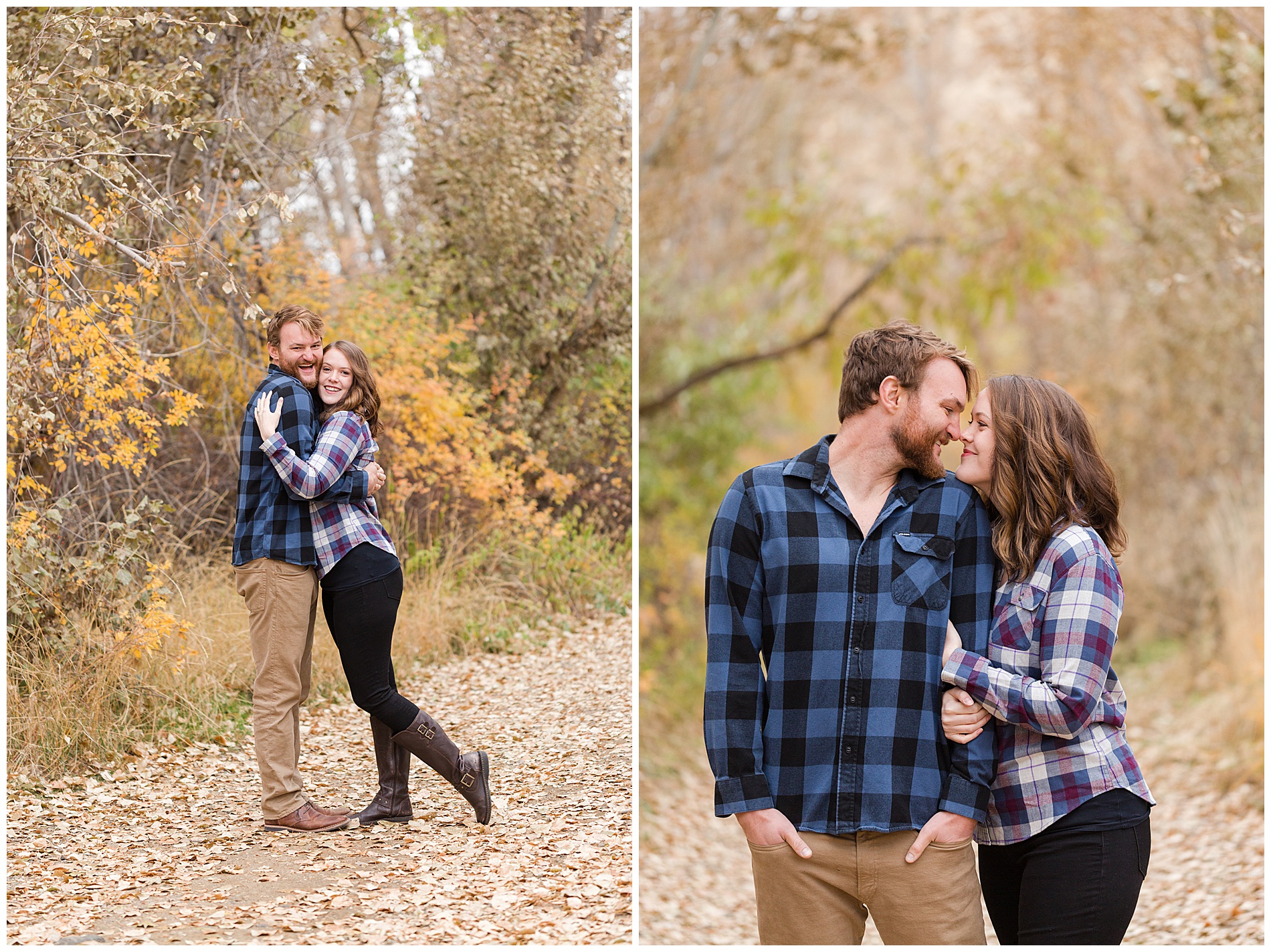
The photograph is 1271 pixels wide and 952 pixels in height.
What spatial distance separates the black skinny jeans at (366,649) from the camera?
3.10 m

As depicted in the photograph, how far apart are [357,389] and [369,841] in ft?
4.42

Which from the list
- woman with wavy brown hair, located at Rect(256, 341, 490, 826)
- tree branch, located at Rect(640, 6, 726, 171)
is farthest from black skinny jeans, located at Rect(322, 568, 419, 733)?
tree branch, located at Rect(640, 6, 726, 171)

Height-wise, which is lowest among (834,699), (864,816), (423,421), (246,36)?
(864,816)

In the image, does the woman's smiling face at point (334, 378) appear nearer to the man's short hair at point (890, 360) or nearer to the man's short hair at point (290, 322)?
the man's short hair at point (290, 322)

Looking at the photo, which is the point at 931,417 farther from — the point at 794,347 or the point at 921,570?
the point at 794,347

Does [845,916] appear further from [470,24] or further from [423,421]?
[470,24]

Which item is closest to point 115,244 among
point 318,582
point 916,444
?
point 318,582

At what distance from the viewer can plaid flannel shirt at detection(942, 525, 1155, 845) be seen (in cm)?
202

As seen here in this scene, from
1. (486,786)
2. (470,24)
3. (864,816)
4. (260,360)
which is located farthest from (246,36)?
(864,816)

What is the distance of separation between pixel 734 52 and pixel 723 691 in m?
5.38

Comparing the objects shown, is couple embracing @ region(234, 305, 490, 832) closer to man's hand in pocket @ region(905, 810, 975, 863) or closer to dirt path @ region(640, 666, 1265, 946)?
man's hand in pocket @ region(905, 810, 975, 863)

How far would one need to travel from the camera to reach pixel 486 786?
3164mm

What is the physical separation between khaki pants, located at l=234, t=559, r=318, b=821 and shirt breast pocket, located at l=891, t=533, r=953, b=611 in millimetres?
1796

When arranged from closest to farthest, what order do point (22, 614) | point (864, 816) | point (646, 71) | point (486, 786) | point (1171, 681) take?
point (864, 816) < point (486, 786) < point (22, 614) < point (646, 71) < point (1171, 681)
